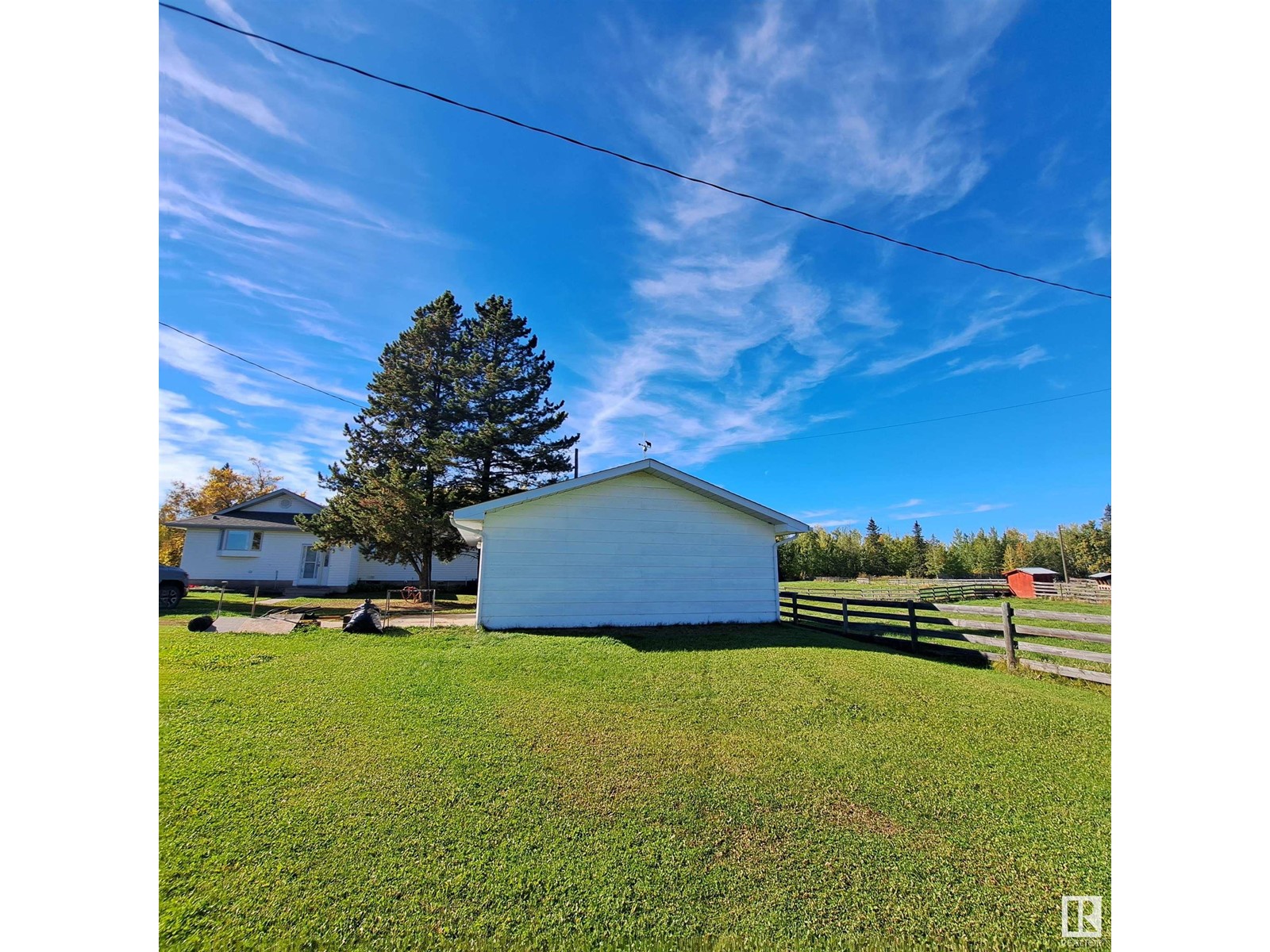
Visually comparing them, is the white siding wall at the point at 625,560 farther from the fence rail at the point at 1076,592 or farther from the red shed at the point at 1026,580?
the red shed at the point at 1026,580

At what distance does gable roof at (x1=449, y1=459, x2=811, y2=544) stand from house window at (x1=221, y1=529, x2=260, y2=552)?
13.3 m

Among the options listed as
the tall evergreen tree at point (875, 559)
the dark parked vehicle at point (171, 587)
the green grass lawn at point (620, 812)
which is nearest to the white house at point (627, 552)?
the green grass lawn at point (620, 812)

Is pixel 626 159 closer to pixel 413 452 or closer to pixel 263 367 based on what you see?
pixel 263 367

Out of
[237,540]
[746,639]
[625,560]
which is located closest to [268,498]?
[237,540]

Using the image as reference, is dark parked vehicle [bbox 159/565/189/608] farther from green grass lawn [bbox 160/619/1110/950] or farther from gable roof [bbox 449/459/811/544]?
green grass lawn [bbox 160/619/1110/950]

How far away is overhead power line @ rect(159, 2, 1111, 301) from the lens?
3.01 metres

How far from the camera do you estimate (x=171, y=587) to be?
40.1 feet

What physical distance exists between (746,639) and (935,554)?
56.5 m

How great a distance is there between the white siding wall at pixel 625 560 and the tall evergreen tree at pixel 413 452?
346 inches

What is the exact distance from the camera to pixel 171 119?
236 centimetres

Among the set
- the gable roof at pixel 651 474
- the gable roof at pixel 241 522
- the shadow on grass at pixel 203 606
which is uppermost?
the gable roof at pixel 651 474

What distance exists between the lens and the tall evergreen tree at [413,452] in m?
16.8

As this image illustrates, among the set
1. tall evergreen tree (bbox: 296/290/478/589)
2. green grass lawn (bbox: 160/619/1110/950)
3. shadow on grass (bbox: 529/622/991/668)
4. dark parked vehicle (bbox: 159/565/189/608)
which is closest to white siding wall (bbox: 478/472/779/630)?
shadow on grass (bbox: 529/622/991/668)

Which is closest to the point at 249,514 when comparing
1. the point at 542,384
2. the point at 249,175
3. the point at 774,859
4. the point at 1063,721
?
the point at 542,384
